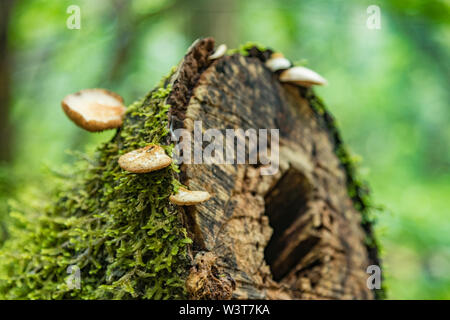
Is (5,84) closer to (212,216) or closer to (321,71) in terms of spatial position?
(212,216)

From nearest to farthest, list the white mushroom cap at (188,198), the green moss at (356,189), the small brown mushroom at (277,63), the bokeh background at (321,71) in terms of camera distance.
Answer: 1. the white mushroom cap at (188,198)
2. the small brown mushroom at (277,63)
3. the green moss at (356,189)
4. the bokeh background at (321,71)

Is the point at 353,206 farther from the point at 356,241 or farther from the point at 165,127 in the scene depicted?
the point at 165,127

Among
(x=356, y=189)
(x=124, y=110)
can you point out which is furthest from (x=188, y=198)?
(x=356, y=189)

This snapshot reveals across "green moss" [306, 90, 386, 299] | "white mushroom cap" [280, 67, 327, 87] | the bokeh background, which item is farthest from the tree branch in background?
"green moss" [306, 90, 386, 299]

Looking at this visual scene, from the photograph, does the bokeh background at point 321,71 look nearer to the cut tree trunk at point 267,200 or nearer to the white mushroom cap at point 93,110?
the white mushroom cap at point 93,110

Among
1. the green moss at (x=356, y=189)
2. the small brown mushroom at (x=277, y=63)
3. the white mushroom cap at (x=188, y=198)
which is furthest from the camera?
the green moss at (x=356, y=189)

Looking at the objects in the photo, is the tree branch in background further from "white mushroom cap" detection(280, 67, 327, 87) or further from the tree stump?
"white mushroom cap" detection(280, 67, 327, 87)

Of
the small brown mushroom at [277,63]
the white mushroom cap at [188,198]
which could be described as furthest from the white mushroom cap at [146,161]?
the small brown mushroom at [277,63]
